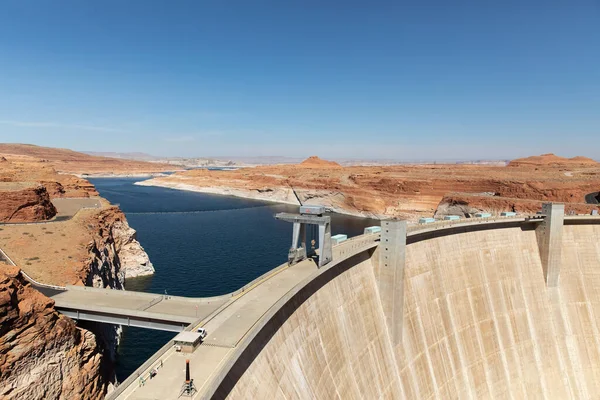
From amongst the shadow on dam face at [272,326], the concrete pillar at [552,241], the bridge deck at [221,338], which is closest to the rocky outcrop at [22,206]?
the bridge deck at [221,338]

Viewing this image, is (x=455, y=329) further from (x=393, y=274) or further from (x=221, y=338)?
(x=221, y=338)

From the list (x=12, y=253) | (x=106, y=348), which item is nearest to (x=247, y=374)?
(x=106, y=348)

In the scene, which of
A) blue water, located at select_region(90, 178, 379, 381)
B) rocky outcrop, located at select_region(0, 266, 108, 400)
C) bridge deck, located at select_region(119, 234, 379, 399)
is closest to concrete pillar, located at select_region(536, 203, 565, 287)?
bridge deck, located at select_region(119, 234, 379, 399)

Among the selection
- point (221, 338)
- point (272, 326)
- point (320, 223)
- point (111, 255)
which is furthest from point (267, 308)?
point (111, 255)

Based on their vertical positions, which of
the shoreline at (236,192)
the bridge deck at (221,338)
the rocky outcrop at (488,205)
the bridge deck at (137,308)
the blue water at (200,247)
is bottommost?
the blue water at (200,247)

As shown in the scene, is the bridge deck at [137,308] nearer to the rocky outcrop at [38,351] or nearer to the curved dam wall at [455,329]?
the rocky outcrop at [38,351]
